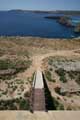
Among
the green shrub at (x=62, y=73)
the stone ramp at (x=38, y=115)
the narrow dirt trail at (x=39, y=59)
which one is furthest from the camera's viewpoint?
the narrow dirt trail at (x=39, y=59)

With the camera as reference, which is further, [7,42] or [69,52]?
[7,42]

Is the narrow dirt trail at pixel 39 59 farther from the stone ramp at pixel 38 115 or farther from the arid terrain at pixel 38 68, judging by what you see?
the stone ramp at pixel 38 115

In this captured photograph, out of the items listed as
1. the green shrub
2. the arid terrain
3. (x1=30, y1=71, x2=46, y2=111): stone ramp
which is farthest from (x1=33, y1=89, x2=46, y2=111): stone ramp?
the green shrub

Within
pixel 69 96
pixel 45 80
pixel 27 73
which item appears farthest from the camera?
pixel 27 73

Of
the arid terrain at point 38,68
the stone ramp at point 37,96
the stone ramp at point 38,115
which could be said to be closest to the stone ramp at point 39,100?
the stone ramp at point 37,96

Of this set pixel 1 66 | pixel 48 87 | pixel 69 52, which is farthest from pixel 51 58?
pixel 48 87

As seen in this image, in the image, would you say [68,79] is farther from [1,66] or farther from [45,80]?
[1,66]

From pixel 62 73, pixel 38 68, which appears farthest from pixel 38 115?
pixel 38 68

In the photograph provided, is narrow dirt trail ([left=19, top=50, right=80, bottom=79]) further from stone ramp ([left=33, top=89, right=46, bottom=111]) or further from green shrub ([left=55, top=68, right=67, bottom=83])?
stone ramp ([left=33, top=89, right=46, bottom=111])
